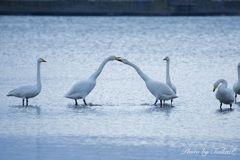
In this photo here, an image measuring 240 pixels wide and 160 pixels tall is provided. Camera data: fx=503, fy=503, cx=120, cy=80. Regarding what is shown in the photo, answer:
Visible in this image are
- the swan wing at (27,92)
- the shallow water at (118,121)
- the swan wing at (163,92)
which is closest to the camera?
the shallow water at (118,121)

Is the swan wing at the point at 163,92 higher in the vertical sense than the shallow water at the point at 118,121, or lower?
higher

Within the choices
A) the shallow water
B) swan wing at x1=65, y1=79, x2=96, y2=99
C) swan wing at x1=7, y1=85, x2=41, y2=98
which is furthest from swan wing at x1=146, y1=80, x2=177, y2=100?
swan wing at x1=7, y1=85, x2=41, y2=98

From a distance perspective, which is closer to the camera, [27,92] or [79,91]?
[27,92]

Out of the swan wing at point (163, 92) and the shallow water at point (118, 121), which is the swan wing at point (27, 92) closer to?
the shallow water at point (118, 121)

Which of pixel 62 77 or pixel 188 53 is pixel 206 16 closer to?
pixel 188 53

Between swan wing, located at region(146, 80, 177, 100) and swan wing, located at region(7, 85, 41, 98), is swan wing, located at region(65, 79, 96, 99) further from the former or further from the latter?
swan wing, located at region(146, 80, 177, 100)

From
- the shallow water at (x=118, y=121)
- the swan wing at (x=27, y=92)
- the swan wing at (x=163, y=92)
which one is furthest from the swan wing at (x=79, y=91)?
the swan wing at (x=163, y=92)

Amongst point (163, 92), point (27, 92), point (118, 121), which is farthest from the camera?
point (163, 92)

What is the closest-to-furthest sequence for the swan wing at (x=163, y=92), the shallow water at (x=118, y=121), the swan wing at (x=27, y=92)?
1. the shallow water at (x=118, y=121)
2. the swan wing at (x=27, y=92)
3. the swan wing at (x=163, y=92)

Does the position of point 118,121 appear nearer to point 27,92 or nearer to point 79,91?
point 79,91

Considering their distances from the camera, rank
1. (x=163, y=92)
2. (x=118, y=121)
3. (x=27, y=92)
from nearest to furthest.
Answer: (x=118, y=121) → (x=27, y=92) → (x=163, y=92)

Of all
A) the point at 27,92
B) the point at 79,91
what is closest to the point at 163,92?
the point at 79,91

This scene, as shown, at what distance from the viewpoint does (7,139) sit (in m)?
8.31

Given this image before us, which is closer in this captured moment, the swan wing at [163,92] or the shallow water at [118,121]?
the shallow water at [118,121]
